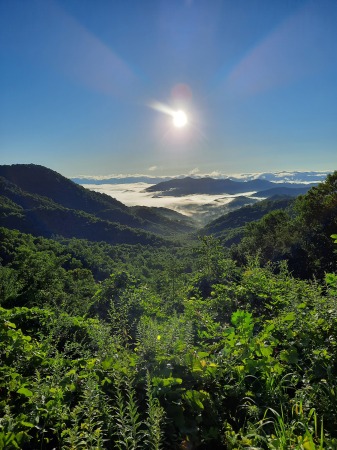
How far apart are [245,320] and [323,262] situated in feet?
110

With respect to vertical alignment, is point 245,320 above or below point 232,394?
above

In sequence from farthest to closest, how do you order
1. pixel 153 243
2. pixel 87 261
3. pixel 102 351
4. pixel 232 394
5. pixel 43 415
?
pixel 153 243
pixel 87 261
pixel 102 351
pixel 232 394
pixel 43 415

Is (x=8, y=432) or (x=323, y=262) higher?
(x=8, y=432)

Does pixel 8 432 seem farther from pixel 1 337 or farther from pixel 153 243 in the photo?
pixel 153 243

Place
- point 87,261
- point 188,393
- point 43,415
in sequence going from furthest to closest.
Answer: point 87,261
point 188,393
point 43,415

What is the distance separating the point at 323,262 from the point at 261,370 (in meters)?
33.8

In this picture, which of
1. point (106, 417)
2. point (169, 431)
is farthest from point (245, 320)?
point (106, 417)

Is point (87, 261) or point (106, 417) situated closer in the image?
point (106, 417)

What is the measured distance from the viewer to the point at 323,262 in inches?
1270

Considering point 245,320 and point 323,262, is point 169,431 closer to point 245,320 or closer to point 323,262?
point 245,320

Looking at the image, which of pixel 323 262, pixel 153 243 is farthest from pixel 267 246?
pixel 153 243

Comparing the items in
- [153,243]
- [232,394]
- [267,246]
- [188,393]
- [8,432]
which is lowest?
[153,243]

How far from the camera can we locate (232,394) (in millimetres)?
2732

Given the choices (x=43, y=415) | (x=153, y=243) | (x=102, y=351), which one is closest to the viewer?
(x=43, y=415)
